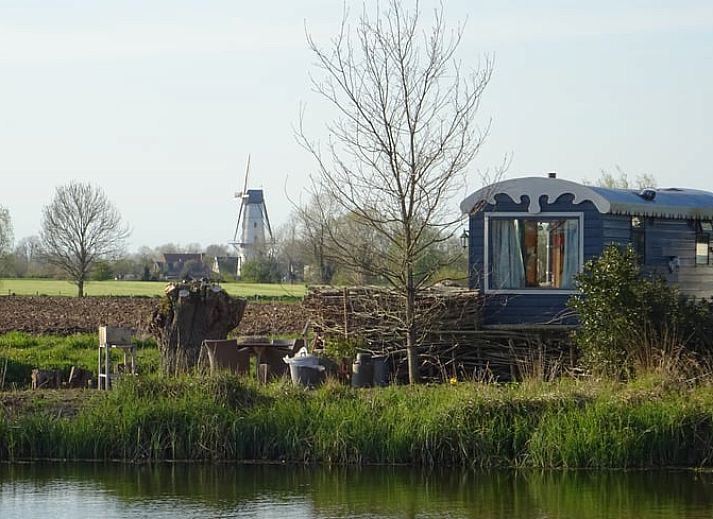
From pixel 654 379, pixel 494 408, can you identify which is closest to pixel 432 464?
pixel 494 408

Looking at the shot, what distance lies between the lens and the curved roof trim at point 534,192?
21.2m

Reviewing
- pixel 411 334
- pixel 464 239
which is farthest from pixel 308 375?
pixel 464 239

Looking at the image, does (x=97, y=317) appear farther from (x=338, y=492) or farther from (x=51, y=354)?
(x=338, y=492)

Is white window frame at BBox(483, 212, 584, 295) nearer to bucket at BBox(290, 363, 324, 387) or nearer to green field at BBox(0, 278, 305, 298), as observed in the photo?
bucket at BBox(290, 363, 324, 387)

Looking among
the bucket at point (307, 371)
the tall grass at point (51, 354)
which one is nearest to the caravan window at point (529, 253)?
the bucket at point (307, 371)

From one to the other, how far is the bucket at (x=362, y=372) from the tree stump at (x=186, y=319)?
7.81 ft

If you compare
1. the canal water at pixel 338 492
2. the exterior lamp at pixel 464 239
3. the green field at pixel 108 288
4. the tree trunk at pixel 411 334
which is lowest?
the canal water at pixel 338 492

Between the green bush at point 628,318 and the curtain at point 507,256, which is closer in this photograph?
the green bush at point 628,318

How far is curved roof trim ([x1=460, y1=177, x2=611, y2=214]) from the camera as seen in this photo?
69.7 ft

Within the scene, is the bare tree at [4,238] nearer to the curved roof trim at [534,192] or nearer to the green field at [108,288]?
the green field at [108,288]

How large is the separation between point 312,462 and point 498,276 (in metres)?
6.23

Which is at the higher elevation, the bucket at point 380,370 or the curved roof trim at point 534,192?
the curved roof trim at point 534,192

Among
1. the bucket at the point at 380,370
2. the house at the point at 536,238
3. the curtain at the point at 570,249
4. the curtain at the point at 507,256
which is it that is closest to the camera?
the bucket at the point at 380,370

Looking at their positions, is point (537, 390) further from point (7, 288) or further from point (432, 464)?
point (7, 288)
